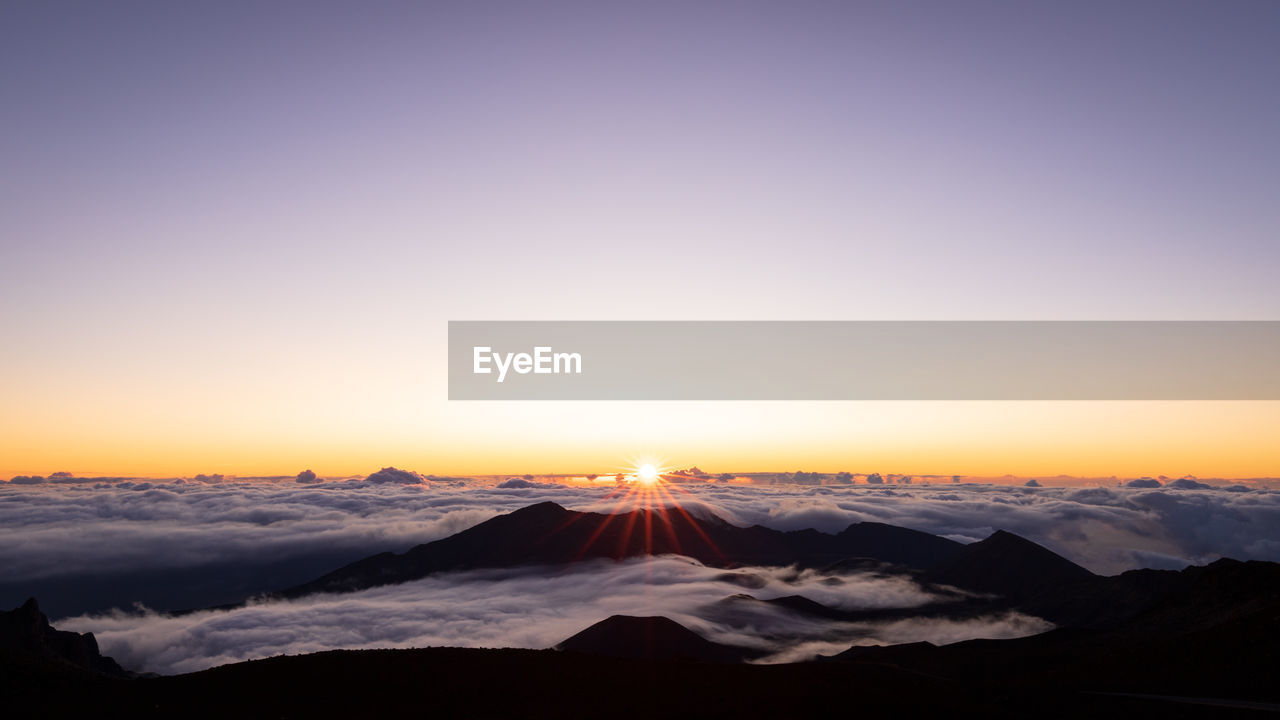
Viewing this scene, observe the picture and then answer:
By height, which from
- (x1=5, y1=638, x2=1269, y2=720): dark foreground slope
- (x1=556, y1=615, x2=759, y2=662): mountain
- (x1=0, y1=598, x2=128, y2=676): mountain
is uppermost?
(x1=5, y1=638, x2=1269, y2=720): dark foreground slope

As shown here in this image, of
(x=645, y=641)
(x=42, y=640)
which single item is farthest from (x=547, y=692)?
(x=42, y=640)

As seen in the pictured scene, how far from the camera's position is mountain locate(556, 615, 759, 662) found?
148m

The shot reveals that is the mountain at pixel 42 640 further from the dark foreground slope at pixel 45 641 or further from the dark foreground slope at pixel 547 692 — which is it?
the dark foreground slope at pixel 547 692

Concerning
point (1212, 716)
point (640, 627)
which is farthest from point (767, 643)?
point (1212, 716)

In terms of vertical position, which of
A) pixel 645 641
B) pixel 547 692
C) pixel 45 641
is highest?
pixel 547 692

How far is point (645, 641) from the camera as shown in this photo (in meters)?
150

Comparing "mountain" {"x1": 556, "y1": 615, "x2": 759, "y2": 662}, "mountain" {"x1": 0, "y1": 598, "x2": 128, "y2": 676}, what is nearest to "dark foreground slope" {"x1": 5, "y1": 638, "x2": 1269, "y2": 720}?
"mountain" {"x1": 0, "y1": 598, "x2": 128, "y2": 676}

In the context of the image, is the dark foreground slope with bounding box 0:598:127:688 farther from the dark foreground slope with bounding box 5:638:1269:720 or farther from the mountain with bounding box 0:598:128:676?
the dark foreground slope with bounding box 5:638:1269:720

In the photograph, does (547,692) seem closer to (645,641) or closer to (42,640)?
(645,641)

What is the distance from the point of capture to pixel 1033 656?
4461 inches

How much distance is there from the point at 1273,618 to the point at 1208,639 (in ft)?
29.8

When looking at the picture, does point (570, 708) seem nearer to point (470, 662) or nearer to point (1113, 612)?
point (470, 662)

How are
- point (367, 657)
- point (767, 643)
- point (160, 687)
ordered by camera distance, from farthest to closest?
point (767, 643), point (367, 657), point (160, 687)

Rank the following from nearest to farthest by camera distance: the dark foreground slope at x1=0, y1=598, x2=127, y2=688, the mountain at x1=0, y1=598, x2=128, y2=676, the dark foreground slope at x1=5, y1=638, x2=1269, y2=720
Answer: the dark foreground slope at x1=5, y1=638, x2=1269, y2=720
the dark foreground slope at x1=0, y1=598, x2=127, y2=688
the mountain at x1=0, y1=598, x2=128, y2=676
